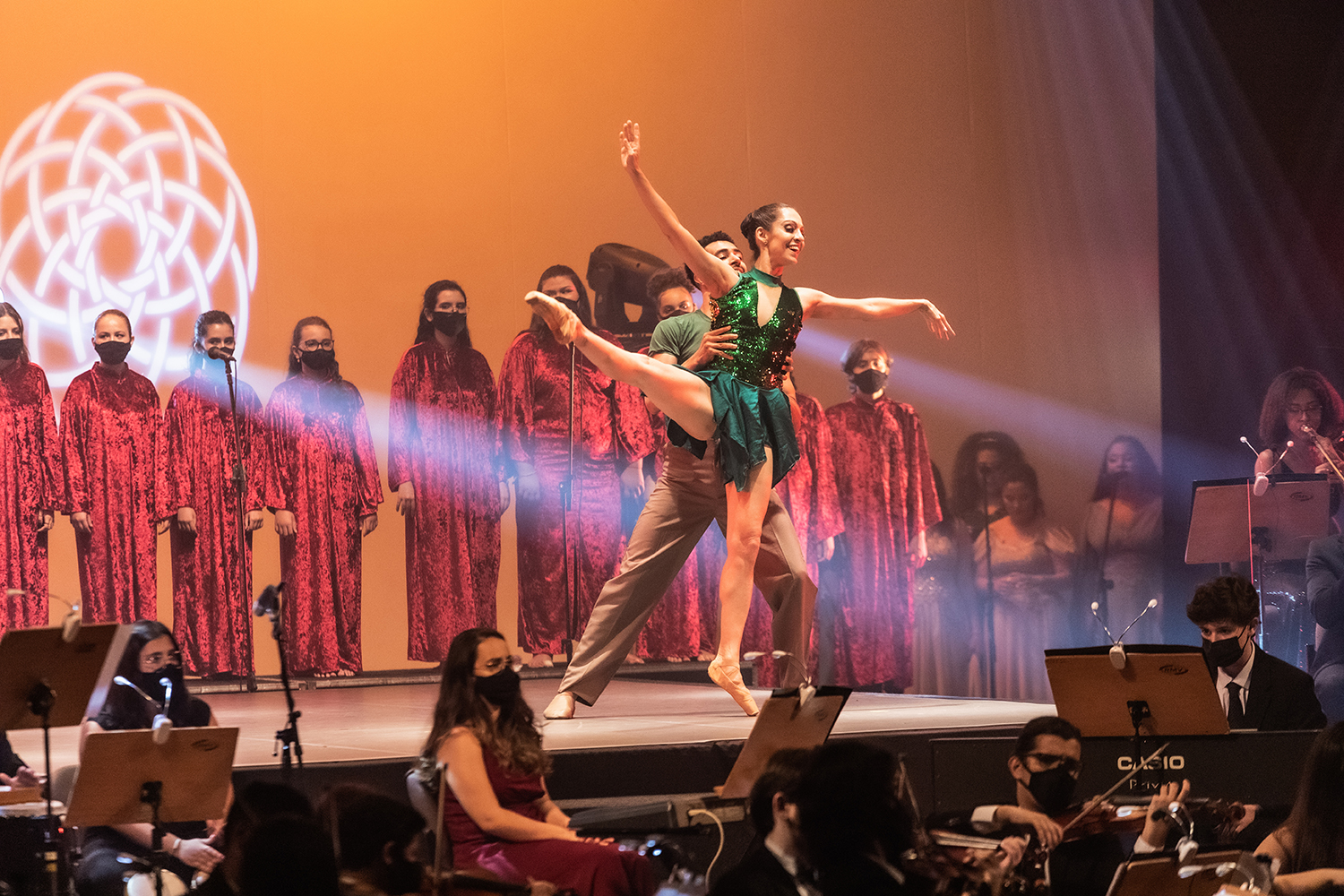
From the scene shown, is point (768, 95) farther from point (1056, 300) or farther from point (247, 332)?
point (247, 332)

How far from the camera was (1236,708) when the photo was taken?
497 centimetres

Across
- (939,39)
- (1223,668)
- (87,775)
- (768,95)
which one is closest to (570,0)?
(768,95)

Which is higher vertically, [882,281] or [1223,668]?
[882,281]

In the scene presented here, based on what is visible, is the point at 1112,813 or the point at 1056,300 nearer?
the point at 1112,813

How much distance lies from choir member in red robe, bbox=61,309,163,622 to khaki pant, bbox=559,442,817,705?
3.16 m

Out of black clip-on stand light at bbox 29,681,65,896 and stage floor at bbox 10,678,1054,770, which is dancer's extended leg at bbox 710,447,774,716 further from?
black clip-on stand light at bbox 29,681,65,896

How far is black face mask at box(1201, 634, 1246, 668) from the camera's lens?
4.90m

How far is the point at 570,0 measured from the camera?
8984 millimetres

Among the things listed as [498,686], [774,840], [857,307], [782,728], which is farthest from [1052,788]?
[857,307]

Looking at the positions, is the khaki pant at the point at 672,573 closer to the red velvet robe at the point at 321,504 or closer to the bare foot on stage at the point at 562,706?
the bare foot on stage at the point at 562,706

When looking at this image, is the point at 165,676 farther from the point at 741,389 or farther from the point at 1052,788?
the point at 1052,788

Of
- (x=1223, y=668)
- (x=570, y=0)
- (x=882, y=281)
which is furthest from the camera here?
(x=882, y=281)

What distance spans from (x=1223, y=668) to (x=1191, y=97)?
5.73 meters

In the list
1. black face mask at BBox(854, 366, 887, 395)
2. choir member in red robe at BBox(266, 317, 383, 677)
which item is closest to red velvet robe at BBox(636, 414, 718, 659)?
black face mask at BBox(854, 366, 887, 395)
